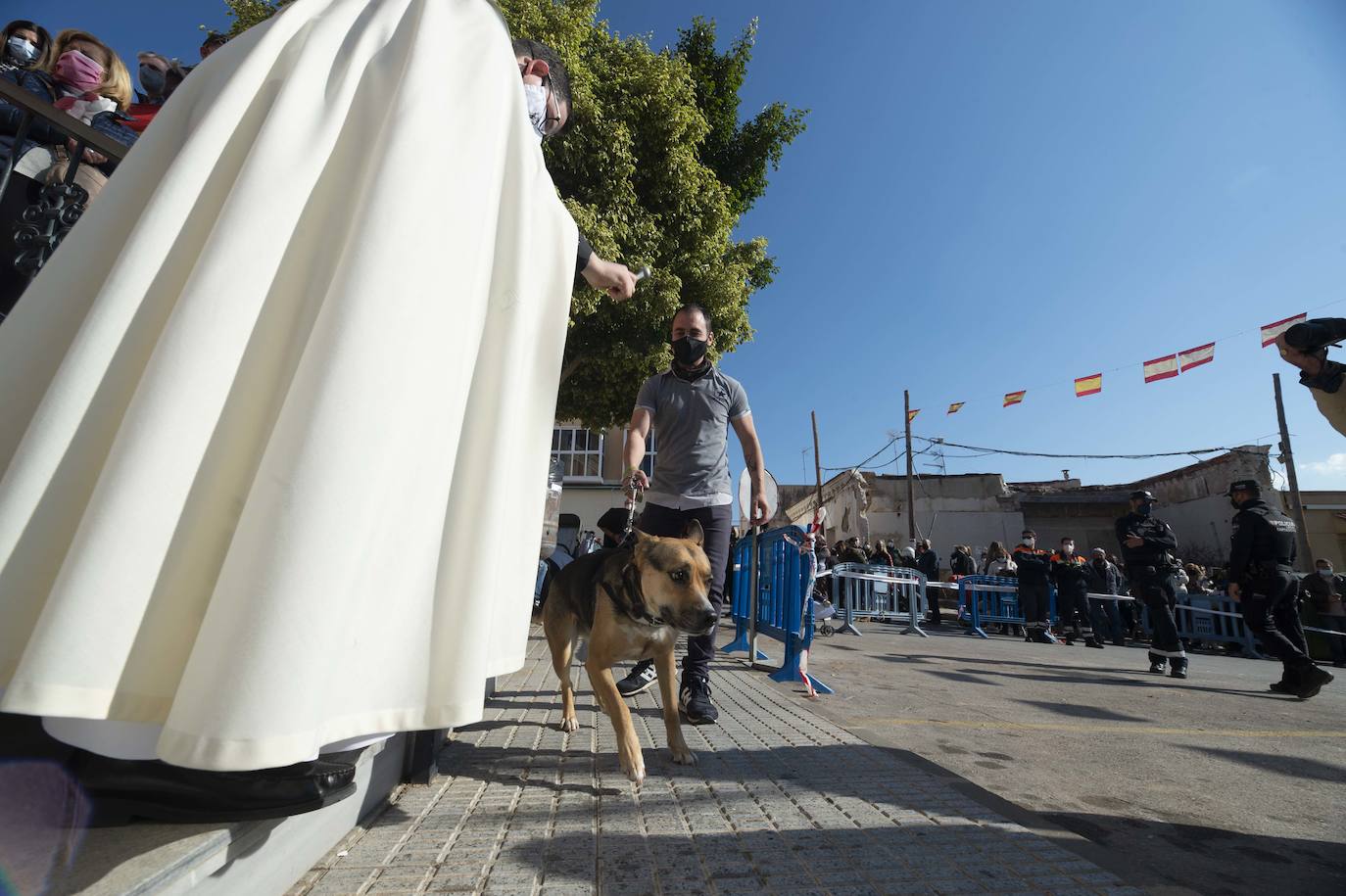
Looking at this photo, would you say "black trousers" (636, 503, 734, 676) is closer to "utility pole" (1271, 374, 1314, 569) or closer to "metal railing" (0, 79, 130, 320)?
"metal railing" (0, 79, 130, 320)

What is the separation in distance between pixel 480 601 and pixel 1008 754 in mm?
3125

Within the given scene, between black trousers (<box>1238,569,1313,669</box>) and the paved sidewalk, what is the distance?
5.71 meters

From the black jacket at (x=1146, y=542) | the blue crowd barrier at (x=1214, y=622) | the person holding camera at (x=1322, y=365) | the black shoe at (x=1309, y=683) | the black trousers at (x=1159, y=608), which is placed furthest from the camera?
the blue crowd barrier at (x=1214, y=622)

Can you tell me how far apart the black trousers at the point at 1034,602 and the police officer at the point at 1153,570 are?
12.6 ft

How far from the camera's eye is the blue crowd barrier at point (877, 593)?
411 inches

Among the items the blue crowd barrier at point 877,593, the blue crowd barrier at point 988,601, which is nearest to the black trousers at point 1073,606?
the blue crowd barrier at point 988,601

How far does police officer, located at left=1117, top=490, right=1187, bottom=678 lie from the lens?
21.3 feet

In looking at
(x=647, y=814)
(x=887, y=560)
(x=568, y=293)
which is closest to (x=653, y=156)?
(x=568, y=293)

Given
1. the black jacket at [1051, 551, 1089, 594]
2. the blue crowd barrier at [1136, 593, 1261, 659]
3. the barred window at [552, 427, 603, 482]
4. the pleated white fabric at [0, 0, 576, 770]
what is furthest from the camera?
the barred window at [552, 427, 603, 482]

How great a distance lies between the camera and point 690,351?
141 inches

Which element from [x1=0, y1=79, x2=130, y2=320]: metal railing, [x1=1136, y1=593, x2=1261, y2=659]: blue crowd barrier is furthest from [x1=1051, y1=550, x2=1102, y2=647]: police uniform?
[x1=0, y1=79, x2=130, y2=320]: metal railing

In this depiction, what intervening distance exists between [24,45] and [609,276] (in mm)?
3422

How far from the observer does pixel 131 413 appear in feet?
2.88

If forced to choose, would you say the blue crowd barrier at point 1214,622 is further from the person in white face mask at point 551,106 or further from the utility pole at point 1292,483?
the person in white face mask at point 551,106
